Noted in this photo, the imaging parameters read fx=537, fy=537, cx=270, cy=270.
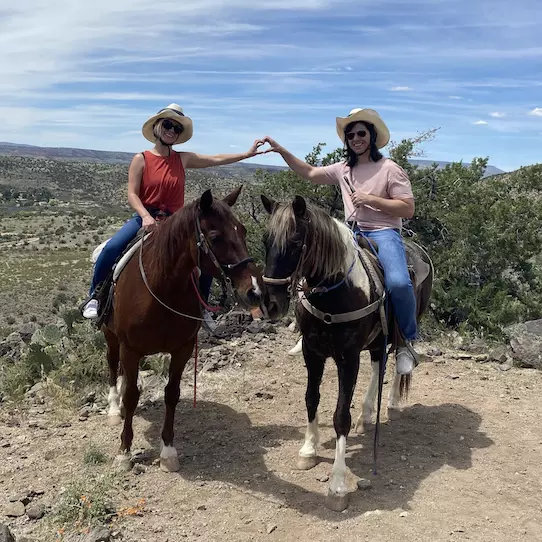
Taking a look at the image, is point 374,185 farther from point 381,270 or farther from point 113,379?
point 113,379

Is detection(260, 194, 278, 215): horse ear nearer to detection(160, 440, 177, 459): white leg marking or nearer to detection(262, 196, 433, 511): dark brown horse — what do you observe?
detection(262, 196, 433, 511): dark brown horse

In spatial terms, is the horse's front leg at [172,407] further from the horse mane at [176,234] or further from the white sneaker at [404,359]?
the white sneaker at [404,359]

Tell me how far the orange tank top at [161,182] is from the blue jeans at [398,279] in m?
1.80

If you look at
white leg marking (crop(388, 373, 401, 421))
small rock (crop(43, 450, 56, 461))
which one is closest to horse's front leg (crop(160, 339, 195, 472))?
small rock (crop(43, 450, 56, 461))

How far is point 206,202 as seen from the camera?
3.70m

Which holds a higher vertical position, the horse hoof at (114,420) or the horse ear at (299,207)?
the horse ear at (299,207)

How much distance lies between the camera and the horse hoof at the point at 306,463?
4578 mm

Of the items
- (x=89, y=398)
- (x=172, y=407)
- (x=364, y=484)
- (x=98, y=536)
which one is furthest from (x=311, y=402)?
(x=89, y=398)

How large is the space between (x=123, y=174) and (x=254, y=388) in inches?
3695

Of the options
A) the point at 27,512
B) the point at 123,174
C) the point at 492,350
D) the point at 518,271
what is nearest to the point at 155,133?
the point at 27,512

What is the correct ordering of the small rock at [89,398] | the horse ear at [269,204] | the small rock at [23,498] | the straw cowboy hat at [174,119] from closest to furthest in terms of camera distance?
the horse ear at [269,204] → the small rock at [23,498] → the straw cowboy hat at [174,119] → the small rock at [89,398]

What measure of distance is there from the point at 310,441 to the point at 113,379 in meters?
2.44

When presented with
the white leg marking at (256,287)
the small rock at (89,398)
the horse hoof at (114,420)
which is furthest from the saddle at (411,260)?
the small rock at (89,398)

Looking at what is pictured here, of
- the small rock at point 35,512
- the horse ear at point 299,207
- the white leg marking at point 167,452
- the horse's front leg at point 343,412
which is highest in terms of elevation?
the horse ear at point 299,207
